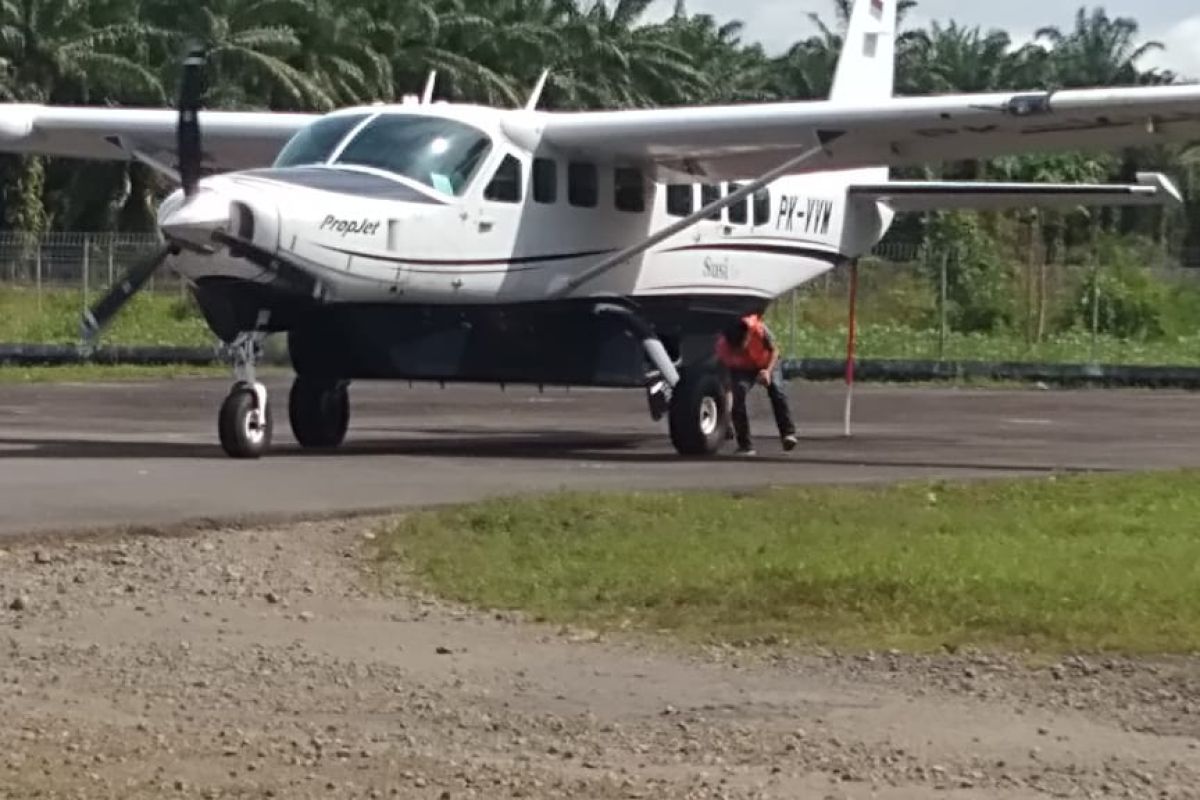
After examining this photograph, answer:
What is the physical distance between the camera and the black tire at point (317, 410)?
21.0m

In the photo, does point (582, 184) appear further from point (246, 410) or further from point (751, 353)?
point (246, 410)

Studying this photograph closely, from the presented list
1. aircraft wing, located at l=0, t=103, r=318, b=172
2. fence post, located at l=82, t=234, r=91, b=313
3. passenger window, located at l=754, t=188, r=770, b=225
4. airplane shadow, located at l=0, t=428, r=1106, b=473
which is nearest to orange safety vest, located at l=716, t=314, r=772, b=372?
airplane shadow, located at l=0, t=428, r=1106, b=473

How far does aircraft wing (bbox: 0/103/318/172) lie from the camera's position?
23922 millimetres

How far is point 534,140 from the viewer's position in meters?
21.2

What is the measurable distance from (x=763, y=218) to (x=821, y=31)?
58.5 metres

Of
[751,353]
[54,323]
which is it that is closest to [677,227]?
[751,353]

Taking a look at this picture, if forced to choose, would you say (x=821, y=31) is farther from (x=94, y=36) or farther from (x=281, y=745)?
(x=281, y=745)

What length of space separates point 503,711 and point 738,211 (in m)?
15.6

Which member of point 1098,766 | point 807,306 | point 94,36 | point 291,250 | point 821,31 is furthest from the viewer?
point 821,31

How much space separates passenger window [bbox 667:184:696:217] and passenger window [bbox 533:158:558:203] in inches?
72.1

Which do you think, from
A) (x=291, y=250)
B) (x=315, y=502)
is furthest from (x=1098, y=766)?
(x=291, y=250)

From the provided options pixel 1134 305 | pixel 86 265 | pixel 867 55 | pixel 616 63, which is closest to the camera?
pixel 867 55

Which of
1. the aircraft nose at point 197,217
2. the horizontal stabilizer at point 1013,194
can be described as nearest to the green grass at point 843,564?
the aircraft nose at point 197,217

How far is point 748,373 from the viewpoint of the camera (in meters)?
21.5
